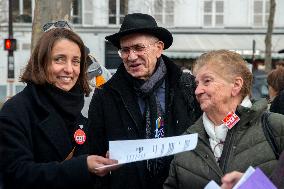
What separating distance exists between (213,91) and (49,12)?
9.02m

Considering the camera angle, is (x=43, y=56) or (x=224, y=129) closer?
(x=224, y=129)

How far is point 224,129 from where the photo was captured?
3.02 m

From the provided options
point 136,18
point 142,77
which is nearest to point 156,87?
point 142,77

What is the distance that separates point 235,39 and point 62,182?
31.3 meters

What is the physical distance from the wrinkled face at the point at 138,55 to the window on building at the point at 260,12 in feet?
102

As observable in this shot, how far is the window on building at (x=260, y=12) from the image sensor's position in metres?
33.5

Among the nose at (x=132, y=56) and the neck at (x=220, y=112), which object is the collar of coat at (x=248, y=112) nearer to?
the neck at (x=220, y=112)

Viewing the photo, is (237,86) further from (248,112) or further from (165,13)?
(165,13)

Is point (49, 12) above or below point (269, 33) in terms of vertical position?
above

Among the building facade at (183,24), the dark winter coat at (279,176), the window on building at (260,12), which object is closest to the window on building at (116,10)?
the building facade at (183,24)

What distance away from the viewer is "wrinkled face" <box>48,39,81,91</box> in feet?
10.9

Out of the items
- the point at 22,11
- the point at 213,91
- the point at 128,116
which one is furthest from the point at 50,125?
the point at 22,11

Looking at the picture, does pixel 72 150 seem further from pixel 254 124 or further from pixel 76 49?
pixel 254 124

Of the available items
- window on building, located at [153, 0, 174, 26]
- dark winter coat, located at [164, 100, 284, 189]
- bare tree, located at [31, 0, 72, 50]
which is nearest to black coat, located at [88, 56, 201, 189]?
dark winter coat, located at [164, 100, 284, 189]
